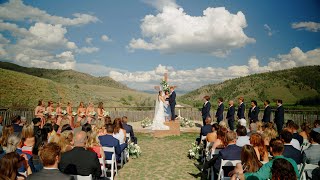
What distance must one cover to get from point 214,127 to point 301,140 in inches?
106

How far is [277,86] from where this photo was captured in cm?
7362

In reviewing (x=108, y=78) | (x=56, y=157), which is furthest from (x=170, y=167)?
(x=108, y=78)

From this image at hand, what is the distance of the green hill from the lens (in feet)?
223

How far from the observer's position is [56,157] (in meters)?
3.80

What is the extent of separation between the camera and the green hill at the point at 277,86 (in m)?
68.1

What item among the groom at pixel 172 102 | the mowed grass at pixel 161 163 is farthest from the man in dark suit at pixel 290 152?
the groom at pixel 172 102

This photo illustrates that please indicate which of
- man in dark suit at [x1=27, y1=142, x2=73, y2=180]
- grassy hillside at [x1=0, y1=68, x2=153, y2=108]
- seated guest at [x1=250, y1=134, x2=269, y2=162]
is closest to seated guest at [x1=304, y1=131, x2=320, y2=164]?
seated guest at [x1=250, y1=134, x2=269, y2=162]

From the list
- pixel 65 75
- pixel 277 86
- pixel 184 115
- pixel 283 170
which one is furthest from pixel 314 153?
pixel 65 75

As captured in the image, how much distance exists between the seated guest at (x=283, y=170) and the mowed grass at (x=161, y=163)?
4.83 meters

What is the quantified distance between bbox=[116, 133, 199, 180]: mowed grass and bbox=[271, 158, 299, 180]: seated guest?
15.8ft

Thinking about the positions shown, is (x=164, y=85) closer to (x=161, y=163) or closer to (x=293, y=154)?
(x=161, y=163)

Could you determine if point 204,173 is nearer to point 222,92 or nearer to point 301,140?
point 301,140

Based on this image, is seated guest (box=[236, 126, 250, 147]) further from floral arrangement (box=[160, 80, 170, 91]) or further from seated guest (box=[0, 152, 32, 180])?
floral arrangement (box=[160, 80, 170, 91])

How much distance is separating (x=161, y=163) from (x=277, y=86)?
72.1 m
